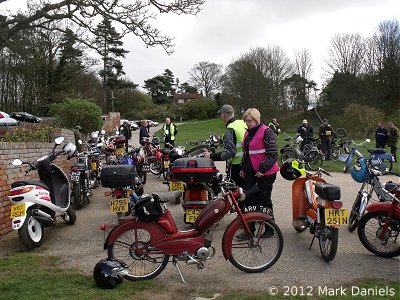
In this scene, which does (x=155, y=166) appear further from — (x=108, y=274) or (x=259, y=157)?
(x=108, y=274)

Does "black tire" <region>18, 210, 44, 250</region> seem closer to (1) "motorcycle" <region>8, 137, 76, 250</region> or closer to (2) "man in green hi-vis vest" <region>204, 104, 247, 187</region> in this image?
(1) "motorcycle" <region>8, 137, 76, 250</region>

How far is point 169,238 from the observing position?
165 inches

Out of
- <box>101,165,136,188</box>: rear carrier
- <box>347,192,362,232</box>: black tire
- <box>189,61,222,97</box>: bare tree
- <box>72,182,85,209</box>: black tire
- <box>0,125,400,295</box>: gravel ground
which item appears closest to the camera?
<box>0,125,400,295</box>: gravel ground

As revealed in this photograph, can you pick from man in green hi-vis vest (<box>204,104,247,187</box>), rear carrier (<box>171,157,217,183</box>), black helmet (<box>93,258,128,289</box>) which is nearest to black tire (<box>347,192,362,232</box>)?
man in green hi-vis vest (<box>204,104,247,187</box>)

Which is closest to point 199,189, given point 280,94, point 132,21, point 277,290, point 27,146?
point 277,290

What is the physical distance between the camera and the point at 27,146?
293 inches

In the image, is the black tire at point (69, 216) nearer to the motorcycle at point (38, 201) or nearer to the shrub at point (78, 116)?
the motorcycle at point (38, 201)

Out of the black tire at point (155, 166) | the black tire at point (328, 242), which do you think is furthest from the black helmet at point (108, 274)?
the black tire at point (155, 166)

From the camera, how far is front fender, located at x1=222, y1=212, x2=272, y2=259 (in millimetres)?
4289

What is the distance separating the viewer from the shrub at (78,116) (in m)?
18.3

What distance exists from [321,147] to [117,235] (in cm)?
1289

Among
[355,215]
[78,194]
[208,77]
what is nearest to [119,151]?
[78,194]

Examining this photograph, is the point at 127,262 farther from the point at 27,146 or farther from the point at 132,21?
the point at 132,21

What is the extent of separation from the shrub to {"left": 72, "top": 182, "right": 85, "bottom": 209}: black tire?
10.4m
